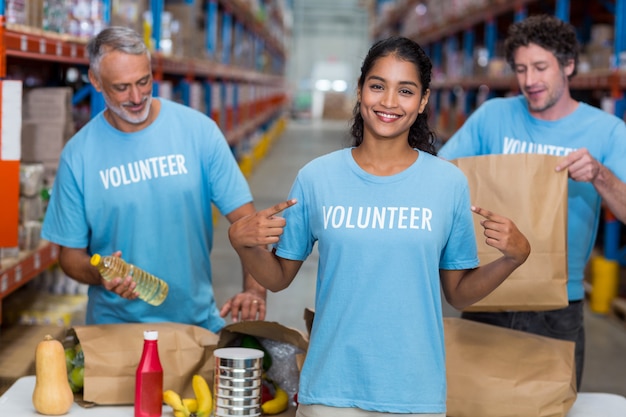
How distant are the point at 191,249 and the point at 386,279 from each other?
1111mm

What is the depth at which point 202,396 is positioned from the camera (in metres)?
2.44

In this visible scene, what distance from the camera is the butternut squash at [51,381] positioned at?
2.42 metres

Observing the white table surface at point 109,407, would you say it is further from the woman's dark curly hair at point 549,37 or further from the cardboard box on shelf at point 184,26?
the cardboard box on shelf at point 184,26

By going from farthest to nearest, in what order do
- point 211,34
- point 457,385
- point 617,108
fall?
1. point 211,34
2. point 617,108
3. point 457,385

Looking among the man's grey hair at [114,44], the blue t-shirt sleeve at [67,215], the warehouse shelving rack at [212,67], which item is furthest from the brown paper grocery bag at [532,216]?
the warehouse shelving rack at [212,67]

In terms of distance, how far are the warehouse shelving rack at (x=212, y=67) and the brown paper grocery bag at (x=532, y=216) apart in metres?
1.74

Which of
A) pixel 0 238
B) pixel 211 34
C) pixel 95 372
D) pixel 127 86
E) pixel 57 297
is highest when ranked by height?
pixel 211 34

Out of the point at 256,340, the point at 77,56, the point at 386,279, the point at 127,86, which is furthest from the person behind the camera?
the point at 77,56

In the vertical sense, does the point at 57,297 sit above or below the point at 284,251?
below

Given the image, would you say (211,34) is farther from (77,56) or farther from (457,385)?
(457,385)

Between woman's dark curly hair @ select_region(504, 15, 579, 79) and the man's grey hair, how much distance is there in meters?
1.28

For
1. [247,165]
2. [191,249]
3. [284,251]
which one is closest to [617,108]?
[191,249]

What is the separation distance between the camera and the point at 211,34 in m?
10.2

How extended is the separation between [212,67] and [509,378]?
26.1 feet
